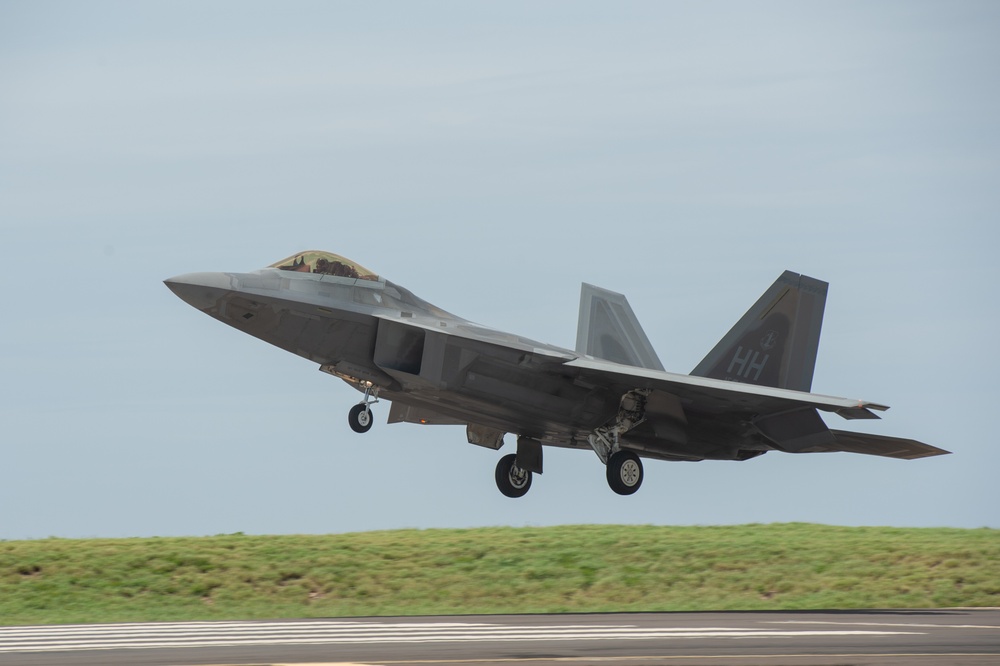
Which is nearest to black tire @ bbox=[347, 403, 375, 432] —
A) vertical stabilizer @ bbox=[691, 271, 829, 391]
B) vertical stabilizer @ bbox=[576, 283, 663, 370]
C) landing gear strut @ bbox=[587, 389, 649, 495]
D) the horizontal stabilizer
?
landing gear strut @ bbox=[587, 389, 649, 495]

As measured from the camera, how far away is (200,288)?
1925 centimetres

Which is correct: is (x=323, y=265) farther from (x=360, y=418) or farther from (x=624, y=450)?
(x=624, y=450)

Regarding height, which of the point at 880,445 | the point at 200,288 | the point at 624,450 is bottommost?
the point at 624,450

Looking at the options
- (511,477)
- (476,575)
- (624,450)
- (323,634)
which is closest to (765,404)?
(624,450)

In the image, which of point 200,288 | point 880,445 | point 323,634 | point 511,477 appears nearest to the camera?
point 323,634

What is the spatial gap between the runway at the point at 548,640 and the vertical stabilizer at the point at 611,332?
8224 millimetres

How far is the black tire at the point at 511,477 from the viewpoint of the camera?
24062 millimetres

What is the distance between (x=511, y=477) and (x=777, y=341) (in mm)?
6362

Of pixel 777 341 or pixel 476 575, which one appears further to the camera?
pixel 777 341

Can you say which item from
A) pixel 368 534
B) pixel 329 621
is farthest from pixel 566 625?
pixel 368 534

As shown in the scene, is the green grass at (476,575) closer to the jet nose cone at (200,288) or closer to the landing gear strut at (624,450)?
the landing gear strut at (624,450)

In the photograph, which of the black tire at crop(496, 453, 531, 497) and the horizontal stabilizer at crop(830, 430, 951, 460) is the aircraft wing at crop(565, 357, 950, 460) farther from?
the black tire at crop(496, 453, 531, 497)

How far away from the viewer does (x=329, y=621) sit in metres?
18.1

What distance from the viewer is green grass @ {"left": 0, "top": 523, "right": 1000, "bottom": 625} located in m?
20.4
